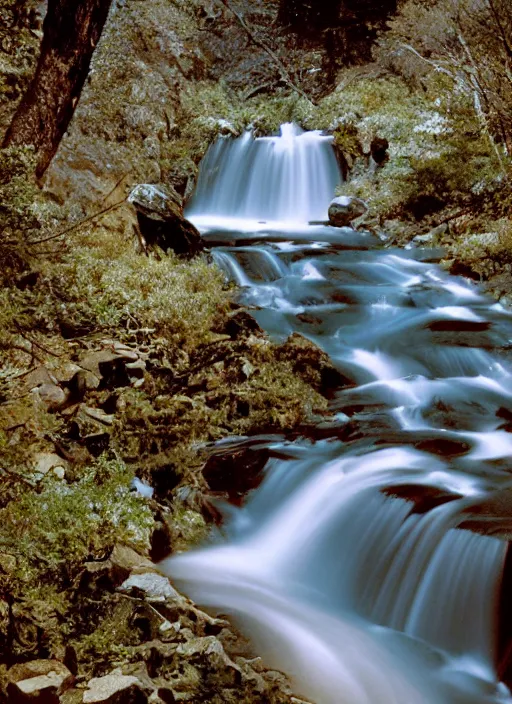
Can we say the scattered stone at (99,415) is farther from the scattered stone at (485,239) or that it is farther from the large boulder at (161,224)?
the scattered stone at (485,239)

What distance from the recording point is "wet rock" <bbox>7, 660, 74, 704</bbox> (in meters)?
A: 3.08

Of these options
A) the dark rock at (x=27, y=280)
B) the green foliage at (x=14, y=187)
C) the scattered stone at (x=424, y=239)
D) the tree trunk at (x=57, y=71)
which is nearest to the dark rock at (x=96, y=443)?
the green foliage at (x=14, y=187)

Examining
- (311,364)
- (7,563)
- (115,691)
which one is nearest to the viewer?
(115,691)

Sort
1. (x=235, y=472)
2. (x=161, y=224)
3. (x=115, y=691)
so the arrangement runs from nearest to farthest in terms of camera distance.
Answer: (x=115, y=691) < (x=235, y=472) < (x=161, y=224)

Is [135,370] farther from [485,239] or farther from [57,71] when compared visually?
[485,239]

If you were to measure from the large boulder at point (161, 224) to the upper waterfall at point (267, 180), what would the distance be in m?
4.12

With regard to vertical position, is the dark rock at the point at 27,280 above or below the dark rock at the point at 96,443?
above

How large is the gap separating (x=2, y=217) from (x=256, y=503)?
3.09m

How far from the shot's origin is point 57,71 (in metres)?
5.39

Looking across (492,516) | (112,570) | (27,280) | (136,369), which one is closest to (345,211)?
(27,280)

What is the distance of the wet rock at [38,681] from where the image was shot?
308 cm

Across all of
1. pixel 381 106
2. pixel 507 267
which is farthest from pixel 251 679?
pixel 381 106

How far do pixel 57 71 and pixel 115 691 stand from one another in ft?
15.3

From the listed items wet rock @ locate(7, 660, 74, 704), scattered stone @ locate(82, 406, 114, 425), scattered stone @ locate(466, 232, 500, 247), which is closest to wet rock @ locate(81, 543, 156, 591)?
wet rock @ locate(7, 660, 74, 704)
